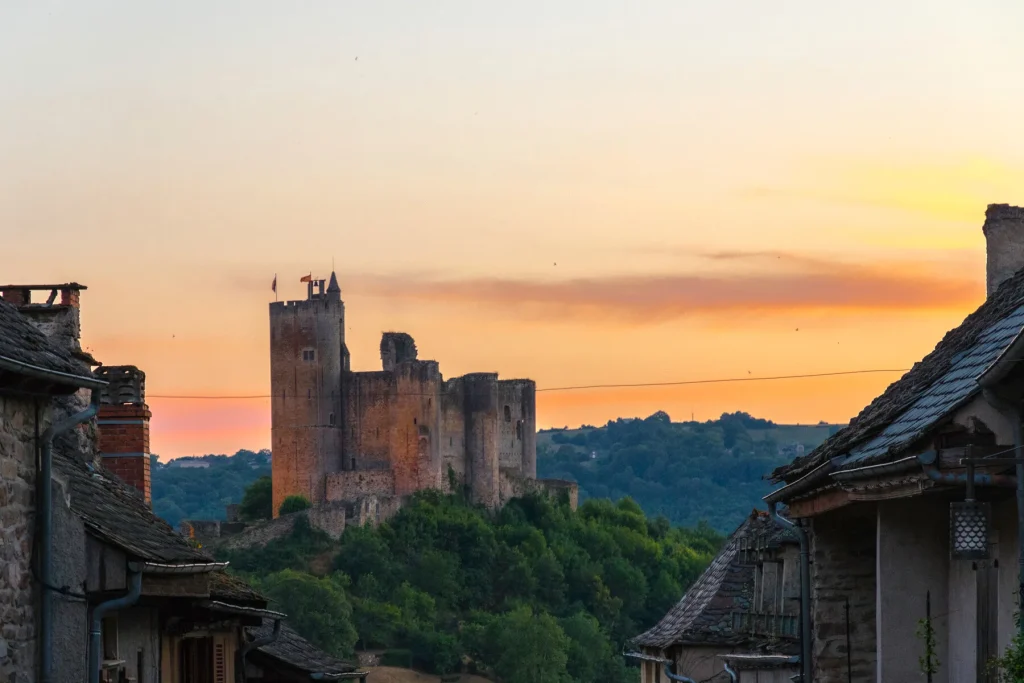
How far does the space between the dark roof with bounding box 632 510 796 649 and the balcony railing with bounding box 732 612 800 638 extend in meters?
0.10

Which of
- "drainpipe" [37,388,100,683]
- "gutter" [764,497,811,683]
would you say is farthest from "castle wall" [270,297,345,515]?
"drainpipe" [37,388,100,683]

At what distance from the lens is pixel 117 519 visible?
42.6 ft

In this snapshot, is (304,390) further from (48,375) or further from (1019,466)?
(1019,466)

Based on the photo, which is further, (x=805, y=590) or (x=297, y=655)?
(x=297, y=655)

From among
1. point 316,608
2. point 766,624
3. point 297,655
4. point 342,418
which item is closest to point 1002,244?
point 766,624

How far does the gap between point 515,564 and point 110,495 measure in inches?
3540

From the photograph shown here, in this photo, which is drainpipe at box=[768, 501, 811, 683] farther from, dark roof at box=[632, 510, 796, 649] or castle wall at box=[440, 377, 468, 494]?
castle wall at box=[440, 377, 468, 494]

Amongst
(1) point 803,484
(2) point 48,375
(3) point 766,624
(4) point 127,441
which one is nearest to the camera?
(2) point 48,375

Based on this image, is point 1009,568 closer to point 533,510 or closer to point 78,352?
point 78,352

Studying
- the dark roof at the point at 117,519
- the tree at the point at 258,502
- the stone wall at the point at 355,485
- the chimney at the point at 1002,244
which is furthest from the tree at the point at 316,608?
the chimney at the point at 1002,244

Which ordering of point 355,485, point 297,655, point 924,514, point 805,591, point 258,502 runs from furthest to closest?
point 258,502 → point 355,485 → point 297,655 → point 805,591 → point 924,514

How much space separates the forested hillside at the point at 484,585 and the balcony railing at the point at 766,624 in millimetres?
63663

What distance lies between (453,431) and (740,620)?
81837mm

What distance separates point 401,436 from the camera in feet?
334
